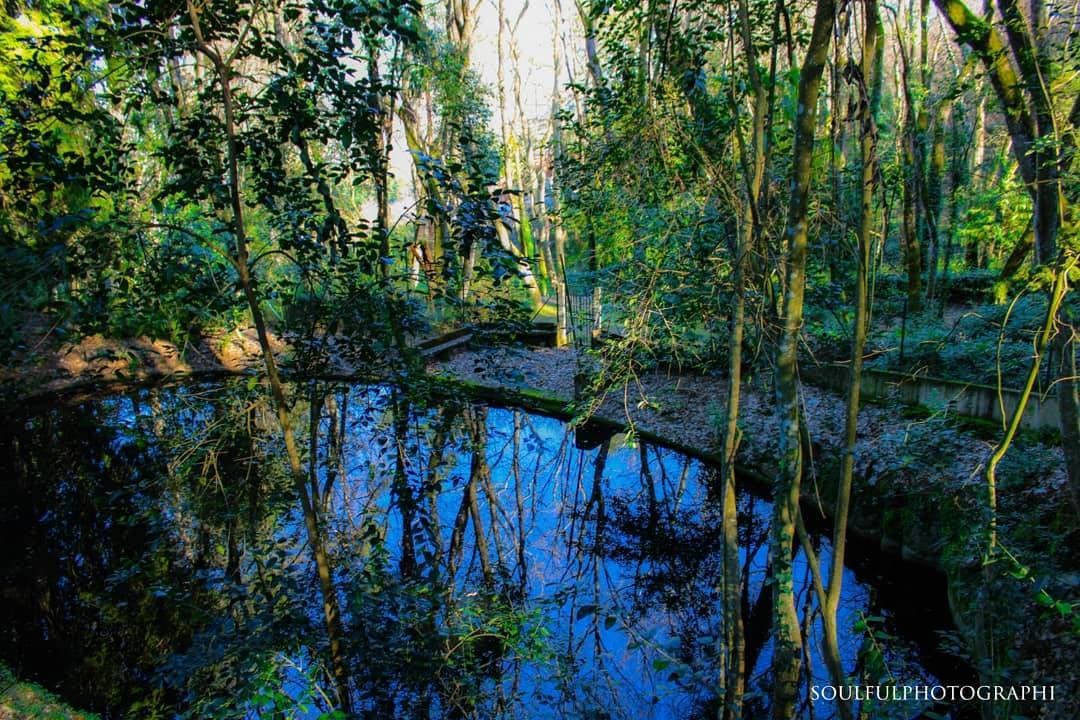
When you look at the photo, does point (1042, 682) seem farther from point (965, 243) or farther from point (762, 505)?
point (965, 243)

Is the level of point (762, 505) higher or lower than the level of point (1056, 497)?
lower

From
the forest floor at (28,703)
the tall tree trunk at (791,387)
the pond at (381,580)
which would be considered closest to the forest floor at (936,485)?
the tall tree trunk at (791,387)

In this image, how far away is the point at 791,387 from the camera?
134 inches

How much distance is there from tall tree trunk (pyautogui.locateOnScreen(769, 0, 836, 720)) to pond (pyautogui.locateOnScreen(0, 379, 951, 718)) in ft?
1.48

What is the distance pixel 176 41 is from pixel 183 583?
18.2 ft

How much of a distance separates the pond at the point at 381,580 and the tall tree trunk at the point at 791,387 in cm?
45

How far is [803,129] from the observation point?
121 inches

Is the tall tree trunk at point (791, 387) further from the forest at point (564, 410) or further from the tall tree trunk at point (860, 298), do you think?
the tall tree trunk at point (860, 298)

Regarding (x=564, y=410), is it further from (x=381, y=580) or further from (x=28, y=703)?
(x=28, y=703)

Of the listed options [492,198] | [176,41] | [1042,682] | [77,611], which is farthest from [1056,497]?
[77,611]

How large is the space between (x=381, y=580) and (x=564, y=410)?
2369mm

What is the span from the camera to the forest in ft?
11.4

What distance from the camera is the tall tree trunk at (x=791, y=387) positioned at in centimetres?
304

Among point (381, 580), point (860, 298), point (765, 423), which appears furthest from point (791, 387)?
point (765, 423)
